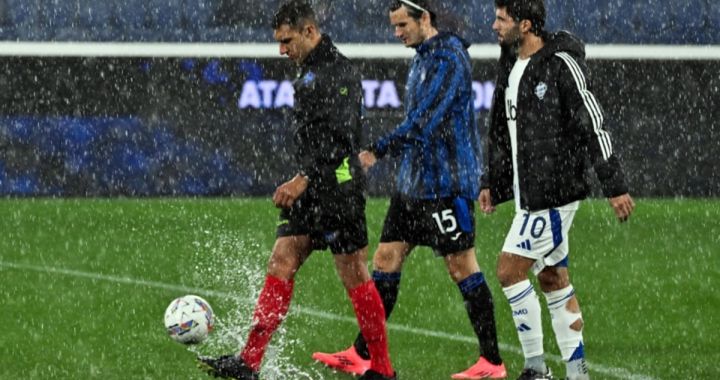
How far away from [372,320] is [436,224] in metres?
0.82

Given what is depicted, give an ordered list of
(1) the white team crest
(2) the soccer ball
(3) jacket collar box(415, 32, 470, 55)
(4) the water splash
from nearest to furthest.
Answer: (1) the white team crest, (2) the soccer ball, (3) jacket collar box(415, 32, 470, 55), (4) the water splash

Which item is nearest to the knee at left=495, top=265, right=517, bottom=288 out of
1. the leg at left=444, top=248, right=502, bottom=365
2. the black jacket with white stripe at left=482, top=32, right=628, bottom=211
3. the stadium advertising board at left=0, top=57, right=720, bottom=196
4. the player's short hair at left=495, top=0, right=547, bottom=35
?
the black jacket with white stripe at left=482, top=32, right=628, bottom=211

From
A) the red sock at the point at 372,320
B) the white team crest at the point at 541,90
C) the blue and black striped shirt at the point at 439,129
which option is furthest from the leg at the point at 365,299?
the white team crest at the point at 541,90

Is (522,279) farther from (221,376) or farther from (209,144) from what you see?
(209,144)

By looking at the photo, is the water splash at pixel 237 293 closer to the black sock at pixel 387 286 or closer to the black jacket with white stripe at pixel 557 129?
the black sock at pixel 387 286

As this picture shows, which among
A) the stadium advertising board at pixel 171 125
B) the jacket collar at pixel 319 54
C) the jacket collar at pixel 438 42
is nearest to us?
the jacket collar at pixel 319 54

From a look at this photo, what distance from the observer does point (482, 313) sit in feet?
27.8

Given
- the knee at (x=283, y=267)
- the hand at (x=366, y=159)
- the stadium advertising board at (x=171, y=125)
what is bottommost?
the stadium advertising board at (x=171, y=125)

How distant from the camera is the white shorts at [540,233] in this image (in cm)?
766

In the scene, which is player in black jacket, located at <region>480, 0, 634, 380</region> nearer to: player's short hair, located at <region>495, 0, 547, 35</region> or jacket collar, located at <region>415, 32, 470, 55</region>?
player's short hair, located at <region>495, 0, 547, 35</region>

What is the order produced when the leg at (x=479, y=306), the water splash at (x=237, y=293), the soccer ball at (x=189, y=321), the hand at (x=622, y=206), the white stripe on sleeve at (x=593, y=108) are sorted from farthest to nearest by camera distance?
the water splash at (x=237, y=293), the leg at (x=479, y=306), the soccer ball at (x=189, y=321), the white stripe on sleeve at (x=593, y=108), the hand at (x=622, y=206)

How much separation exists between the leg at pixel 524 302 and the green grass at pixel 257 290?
703 mm

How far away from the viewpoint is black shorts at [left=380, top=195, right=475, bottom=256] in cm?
843

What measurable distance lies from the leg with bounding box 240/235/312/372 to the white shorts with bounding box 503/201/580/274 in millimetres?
1017
